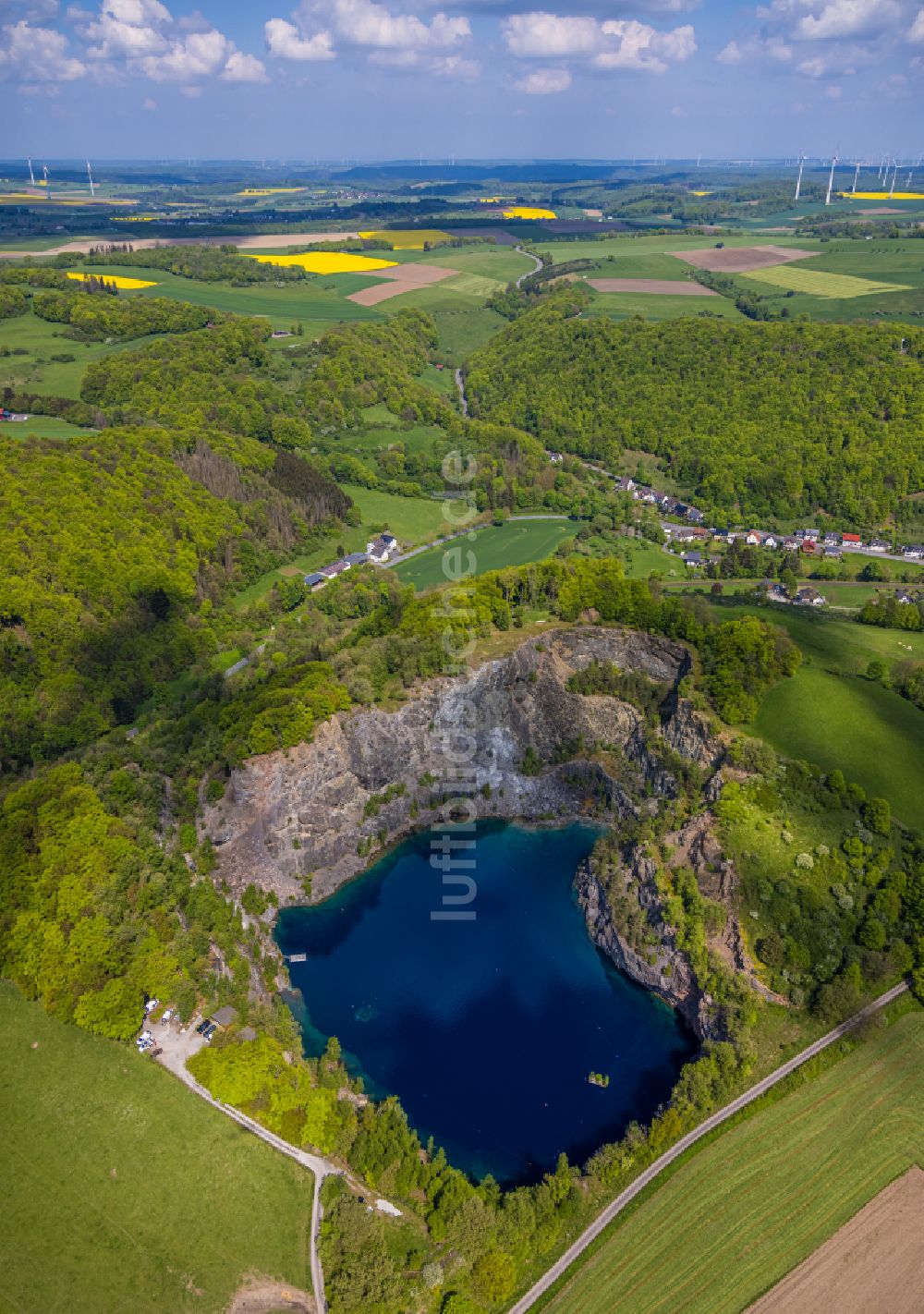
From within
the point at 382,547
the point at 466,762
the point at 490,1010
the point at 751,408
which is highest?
the point at 751,408

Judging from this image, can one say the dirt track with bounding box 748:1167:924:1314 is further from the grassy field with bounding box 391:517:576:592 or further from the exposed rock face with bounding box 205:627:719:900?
the grassy field with bounding box 391:517:576:592

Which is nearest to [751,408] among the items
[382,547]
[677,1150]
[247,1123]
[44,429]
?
[382,547]

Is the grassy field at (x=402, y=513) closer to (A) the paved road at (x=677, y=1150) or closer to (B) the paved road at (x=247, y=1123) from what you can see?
(B) the paved road at (x=247, y=1123)

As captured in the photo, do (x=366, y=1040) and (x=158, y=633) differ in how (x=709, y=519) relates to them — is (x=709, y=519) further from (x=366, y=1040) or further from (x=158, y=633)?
(x=366, y=1040)

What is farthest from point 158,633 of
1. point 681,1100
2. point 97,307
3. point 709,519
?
point 97,307

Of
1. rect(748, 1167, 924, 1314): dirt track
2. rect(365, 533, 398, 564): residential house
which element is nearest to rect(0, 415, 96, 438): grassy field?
rect(365, 533, 398, 564): residential house

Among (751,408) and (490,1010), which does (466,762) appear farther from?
(751,408)

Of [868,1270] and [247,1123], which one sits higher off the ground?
[868,1270]
